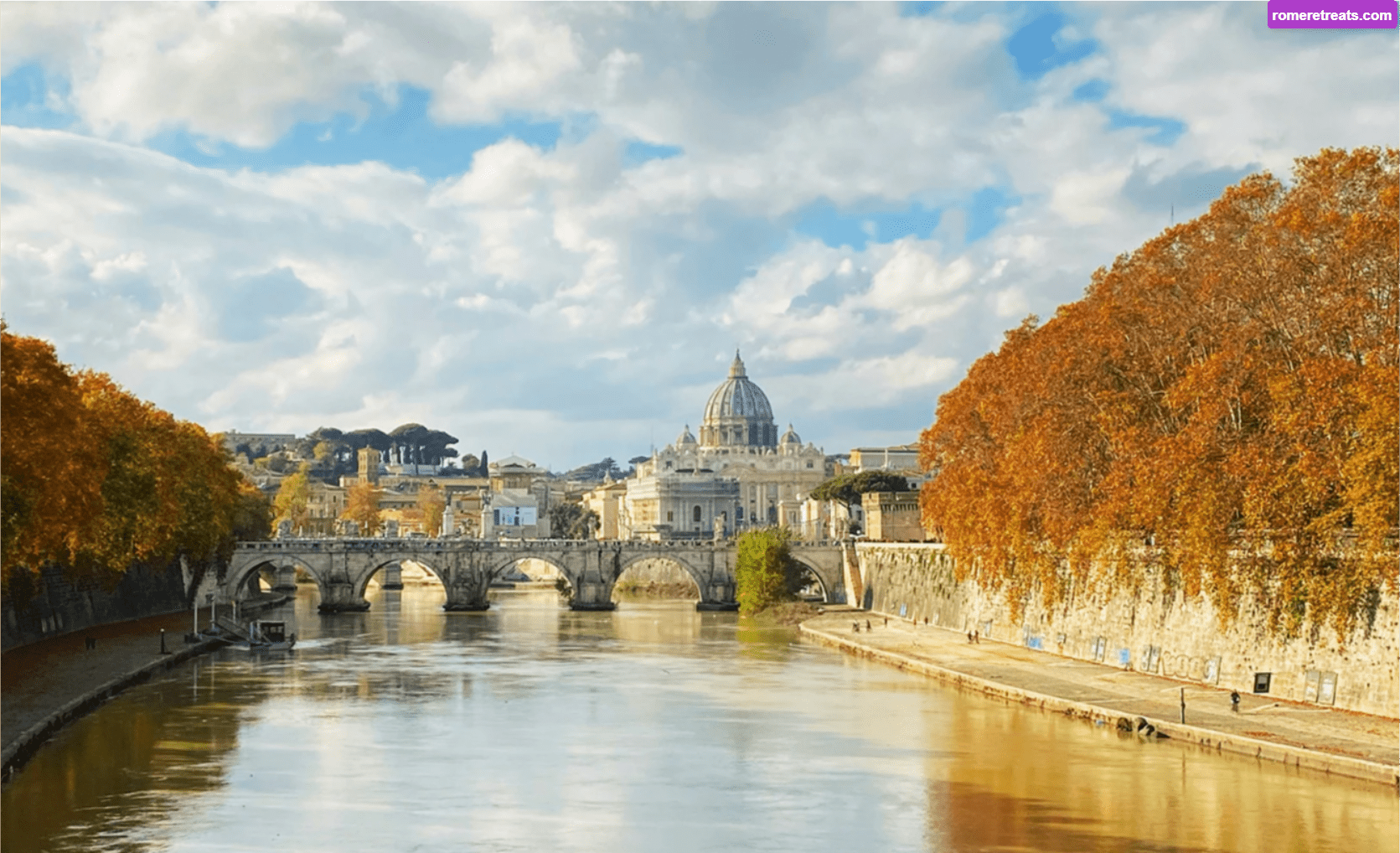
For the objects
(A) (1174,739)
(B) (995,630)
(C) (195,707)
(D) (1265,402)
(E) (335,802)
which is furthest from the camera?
(B) (995,630)

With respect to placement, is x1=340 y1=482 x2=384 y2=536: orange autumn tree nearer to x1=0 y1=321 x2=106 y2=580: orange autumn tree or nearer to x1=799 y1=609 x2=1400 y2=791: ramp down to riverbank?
x1=799 y1=609 x2=1400 y2=791: ramp down to riverbank

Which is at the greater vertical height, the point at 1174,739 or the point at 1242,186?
the point at 1242,186

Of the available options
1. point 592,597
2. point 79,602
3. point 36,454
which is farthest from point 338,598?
point 36,454

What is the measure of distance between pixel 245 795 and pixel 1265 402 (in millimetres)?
23008

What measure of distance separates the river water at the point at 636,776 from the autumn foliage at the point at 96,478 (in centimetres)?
498

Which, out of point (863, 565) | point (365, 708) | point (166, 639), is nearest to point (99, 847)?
point (365, 708)

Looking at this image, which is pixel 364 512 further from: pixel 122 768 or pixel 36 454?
pixel 122 768

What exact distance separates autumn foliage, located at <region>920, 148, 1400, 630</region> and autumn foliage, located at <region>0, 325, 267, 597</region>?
977 inches

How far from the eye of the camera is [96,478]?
45.5 meters

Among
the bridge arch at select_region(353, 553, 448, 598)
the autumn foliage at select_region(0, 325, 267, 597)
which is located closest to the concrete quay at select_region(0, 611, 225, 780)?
the autumn foliage at select_region(0, 325, 267, 597)

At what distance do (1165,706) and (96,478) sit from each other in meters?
28.4

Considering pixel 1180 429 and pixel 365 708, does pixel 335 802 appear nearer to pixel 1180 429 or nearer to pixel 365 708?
pixel 365 708

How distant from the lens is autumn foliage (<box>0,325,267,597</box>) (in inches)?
1517

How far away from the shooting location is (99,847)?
84.2 feet
